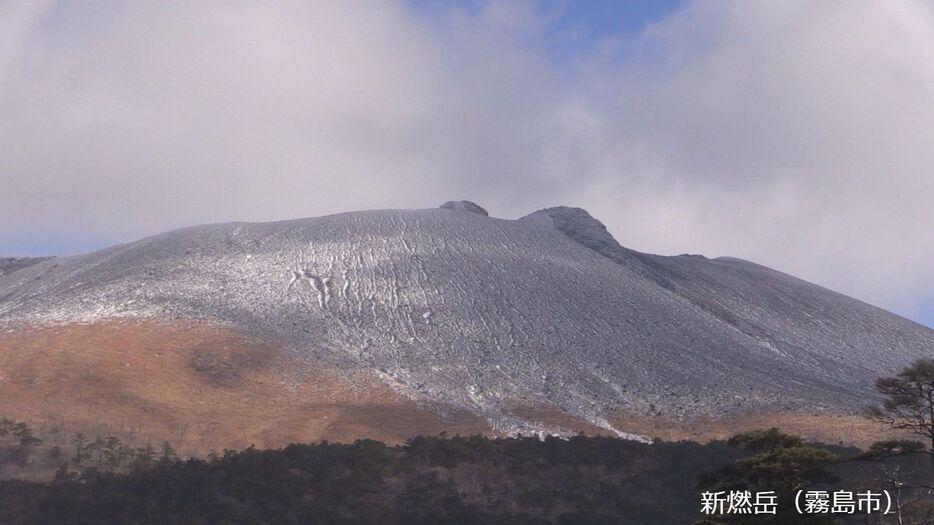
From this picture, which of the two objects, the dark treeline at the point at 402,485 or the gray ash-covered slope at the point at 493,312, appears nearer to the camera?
the dark treeline at the point at 402,485

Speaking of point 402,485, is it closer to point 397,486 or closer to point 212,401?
point 397,486

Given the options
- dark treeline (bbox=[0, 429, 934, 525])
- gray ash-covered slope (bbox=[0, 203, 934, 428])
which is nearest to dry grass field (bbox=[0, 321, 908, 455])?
gray ash-covered slope (bbox=[0, 203, 934, 428])

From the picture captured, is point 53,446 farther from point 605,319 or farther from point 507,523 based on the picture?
point 605,319

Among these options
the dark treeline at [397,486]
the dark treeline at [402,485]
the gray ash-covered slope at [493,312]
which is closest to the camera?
the dark treeline at [402,485]

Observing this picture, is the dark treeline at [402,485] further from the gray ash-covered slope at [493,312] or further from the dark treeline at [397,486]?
the gray ash-covered slope at [493,312]

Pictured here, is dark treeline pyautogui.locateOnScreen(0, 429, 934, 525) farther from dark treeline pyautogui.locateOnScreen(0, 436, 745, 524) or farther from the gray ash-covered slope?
the gray ash-covered slope

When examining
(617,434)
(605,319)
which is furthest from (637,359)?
(617,434)

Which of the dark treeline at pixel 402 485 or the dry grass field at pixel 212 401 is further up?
the dry grass field at pixel 212 401

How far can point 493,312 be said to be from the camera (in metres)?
71.3

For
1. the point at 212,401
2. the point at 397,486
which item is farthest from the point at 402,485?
the point at 212,401

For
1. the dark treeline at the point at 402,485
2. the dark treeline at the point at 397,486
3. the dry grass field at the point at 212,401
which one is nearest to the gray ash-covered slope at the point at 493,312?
the dry grass field at the point at 212,401

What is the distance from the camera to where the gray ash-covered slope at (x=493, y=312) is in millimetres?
63062

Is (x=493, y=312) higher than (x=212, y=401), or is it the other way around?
(x=493, y=312)

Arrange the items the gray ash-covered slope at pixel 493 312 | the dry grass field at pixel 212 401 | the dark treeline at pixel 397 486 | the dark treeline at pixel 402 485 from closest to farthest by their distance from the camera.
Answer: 1. the dark treeline at pixel 402 485
2. the dark treeline at pixel 397 486
3. the dry grass field at pixel 212 401
4. the gray ash-covered slope at pixel 493 312
